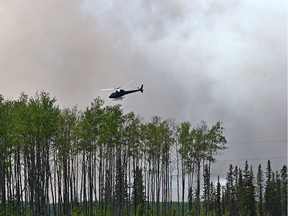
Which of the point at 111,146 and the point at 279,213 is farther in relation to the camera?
the point at 279,213

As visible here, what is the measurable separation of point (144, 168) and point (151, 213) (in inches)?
241

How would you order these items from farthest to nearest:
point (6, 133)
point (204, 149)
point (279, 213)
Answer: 1. point (279, 213)
2. point (204, 149)
3. point (6, 133)

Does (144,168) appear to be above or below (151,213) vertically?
above

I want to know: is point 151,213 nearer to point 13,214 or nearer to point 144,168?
point 144,168

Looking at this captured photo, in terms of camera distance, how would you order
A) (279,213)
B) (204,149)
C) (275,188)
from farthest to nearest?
1. (275,188)
2. (279,213)
3. (204,149)

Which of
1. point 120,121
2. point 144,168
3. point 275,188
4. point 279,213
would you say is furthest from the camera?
point 275,188


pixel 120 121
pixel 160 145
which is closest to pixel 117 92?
pixel 120 121

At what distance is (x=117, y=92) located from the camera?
61875mm

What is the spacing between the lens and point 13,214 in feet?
187

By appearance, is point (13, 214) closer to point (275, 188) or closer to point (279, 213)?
point (279, 213)

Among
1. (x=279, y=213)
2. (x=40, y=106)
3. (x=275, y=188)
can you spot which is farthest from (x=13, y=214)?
(x=275, y=188)

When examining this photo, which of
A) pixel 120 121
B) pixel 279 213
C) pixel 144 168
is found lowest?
pixel 279 213

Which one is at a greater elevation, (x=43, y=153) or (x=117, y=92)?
(x=117, y=92)

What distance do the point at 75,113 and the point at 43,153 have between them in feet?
37.2
